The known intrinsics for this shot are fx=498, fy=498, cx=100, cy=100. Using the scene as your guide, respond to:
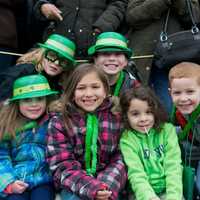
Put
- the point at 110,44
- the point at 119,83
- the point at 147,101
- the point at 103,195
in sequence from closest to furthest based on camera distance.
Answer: the point at 103,195
the point at 147,101
the point at 110,44
the point at 119,83

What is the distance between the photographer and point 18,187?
340 centimetres

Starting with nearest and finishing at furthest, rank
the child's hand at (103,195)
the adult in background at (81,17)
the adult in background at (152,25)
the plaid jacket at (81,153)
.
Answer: the child's hand at (103,195) < the plaid jacket at (81,153) < the adult in background at (152,25) < the adult in background at (81,17)

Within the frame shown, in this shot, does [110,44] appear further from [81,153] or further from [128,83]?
[81,153]

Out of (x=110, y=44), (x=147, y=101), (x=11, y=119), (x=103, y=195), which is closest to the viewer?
(x=103, y=195)

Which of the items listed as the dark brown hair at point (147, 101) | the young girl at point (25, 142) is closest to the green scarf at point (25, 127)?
the young girl at point (25, 142)

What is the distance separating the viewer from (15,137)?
360 cm

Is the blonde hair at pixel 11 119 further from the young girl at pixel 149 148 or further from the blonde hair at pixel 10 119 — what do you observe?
the young girl at pixel 149 148

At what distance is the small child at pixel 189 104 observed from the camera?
3.57 m

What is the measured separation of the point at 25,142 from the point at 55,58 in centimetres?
76

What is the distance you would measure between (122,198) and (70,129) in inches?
24.3

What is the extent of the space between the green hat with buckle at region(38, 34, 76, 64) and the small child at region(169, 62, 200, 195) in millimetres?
865

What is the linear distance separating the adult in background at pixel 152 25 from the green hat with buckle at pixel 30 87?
40.0 inches

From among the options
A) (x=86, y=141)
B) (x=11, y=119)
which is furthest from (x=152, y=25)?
(x=11, y=119)

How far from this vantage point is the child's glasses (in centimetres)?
398
